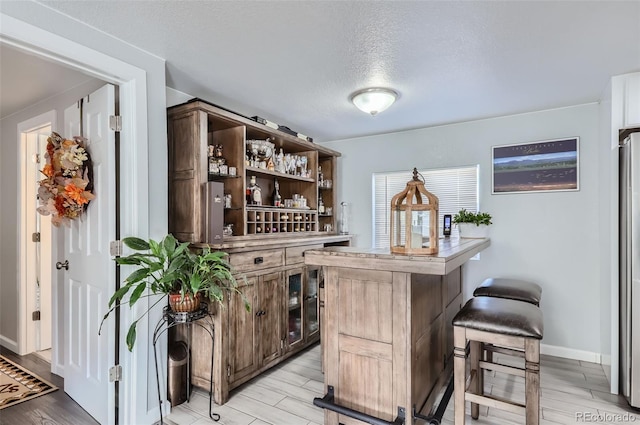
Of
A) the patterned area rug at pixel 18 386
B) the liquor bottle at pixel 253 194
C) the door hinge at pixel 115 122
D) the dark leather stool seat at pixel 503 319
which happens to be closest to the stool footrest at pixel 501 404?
the dark leather stool seat at pixel 503 319

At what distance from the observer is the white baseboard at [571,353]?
3122mm

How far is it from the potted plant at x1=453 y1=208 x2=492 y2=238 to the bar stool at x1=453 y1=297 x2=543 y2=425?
1410 millimetres

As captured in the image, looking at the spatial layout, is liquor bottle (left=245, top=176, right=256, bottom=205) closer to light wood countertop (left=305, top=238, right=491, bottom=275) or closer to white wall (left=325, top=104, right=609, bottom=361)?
light wood countertop (left=305, top=238, right=491, bottom=275)

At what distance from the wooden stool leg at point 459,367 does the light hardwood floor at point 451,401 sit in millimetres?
387

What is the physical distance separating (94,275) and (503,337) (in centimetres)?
257

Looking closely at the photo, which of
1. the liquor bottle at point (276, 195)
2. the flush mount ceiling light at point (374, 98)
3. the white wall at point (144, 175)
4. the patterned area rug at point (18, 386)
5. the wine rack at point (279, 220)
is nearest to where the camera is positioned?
the white wall at point (144, 175)

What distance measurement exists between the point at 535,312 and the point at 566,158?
2.02 metres

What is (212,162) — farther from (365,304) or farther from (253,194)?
(365,304)

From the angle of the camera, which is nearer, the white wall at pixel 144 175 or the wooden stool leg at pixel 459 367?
the wooden stool leg at pixel 459 367

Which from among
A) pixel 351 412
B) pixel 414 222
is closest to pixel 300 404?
pixel 351 412

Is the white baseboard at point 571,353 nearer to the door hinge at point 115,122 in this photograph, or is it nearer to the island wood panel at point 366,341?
the island wood panel at point 366,341

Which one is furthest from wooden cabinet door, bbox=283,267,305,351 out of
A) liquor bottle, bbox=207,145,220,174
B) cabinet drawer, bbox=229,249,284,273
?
liquor bottle, bbox=207,145,220,174

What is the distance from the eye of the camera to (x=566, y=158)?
127 inches

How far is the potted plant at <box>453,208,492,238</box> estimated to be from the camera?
11.0 feet
